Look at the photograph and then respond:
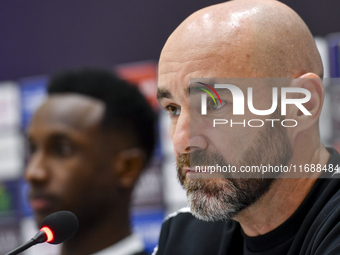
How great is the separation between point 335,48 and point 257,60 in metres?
1.10

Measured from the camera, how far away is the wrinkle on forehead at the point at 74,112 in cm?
212

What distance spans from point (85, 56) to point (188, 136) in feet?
5.59

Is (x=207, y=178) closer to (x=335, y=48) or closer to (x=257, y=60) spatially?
(x=257, y=60)

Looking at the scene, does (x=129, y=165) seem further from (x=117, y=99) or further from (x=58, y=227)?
(x=58, y=227)

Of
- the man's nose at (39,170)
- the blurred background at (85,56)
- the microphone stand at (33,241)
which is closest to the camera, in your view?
the microphone stand at (33,241)

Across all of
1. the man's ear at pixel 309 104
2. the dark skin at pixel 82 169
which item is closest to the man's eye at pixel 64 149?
the dark skin at pixel 82 169

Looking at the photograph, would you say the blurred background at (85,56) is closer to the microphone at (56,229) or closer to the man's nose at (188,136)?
the man's nose at (188,136)

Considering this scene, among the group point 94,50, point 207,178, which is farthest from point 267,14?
point 94,50

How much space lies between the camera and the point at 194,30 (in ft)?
3.46

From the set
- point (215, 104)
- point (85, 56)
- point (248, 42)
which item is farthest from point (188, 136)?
point (85, 56)

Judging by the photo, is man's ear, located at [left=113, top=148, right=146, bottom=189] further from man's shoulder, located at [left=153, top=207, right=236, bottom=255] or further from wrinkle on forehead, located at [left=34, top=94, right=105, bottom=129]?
man's shoulder, located at [left=153, top=207, right=236, bottom=255]

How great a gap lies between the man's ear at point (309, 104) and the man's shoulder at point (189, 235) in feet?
1.18

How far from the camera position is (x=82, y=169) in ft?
6.94

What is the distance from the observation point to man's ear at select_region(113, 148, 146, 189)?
217 centimetres
